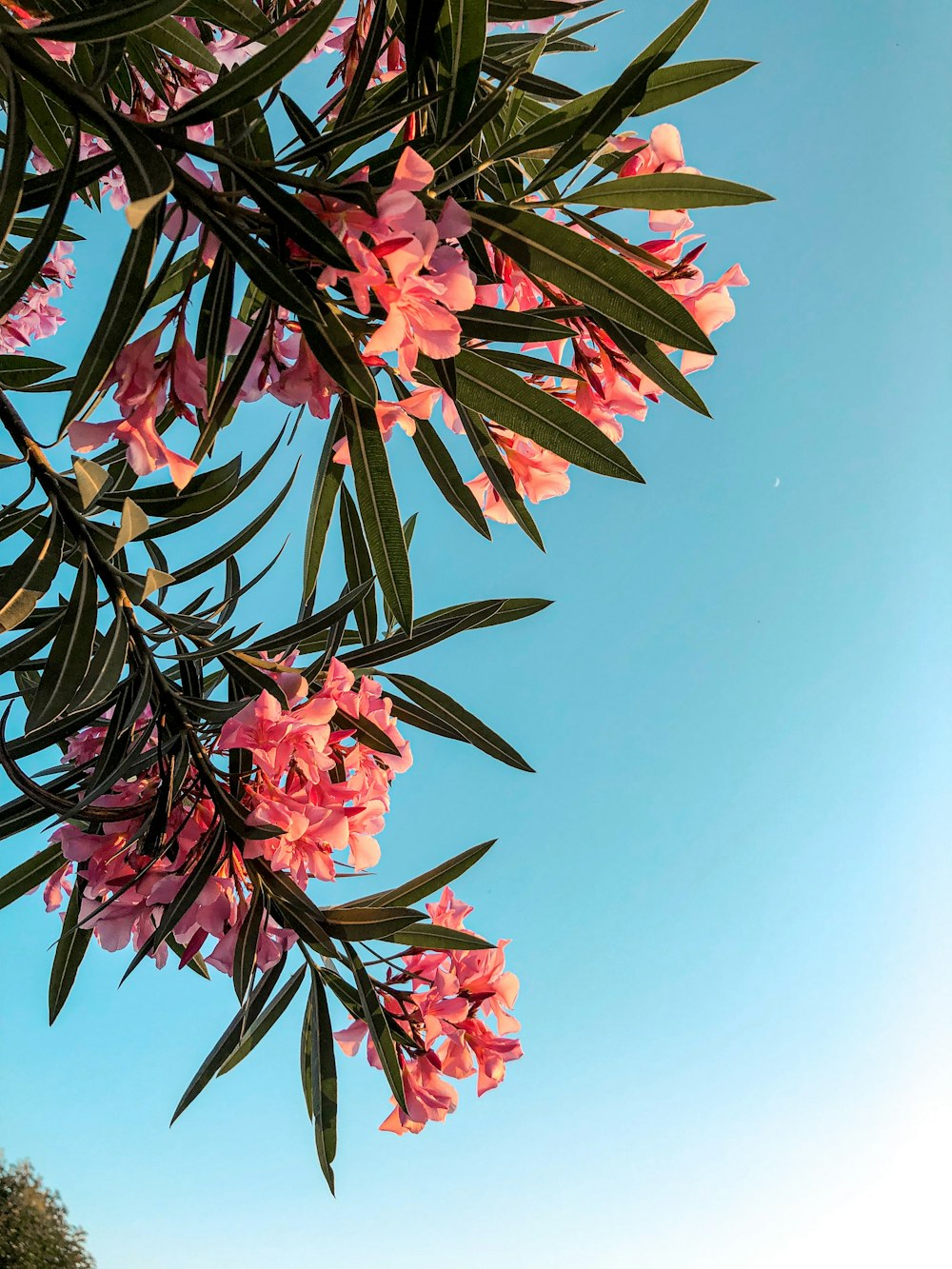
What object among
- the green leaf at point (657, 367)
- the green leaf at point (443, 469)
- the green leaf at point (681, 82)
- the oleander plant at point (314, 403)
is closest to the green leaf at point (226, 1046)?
the oleander plant at point (314, 403)

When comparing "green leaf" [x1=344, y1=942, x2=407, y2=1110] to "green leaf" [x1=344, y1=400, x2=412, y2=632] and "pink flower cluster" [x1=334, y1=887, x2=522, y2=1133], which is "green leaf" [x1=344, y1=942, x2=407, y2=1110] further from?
"green leaf" [x1=344, y1=400, x2=412, y2=632]

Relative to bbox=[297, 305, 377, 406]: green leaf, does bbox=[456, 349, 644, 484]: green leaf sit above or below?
above

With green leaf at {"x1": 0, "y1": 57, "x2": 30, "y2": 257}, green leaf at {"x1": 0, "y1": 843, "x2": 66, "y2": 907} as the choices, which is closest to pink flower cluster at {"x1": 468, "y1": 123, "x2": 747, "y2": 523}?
green leaf at {"x1": 0, "y1": 57, "x2": 30, "y2": 257}

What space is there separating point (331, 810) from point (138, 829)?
0.26m

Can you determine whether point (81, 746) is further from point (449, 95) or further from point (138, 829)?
point (449, 95)

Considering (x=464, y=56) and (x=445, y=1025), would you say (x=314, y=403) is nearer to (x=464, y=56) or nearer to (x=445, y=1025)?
(x=464, y=56)

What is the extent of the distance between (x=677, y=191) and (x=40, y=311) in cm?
261

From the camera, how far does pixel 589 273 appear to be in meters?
0.81

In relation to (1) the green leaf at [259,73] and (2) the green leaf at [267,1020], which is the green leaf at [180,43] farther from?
(2) the green leaf at [267,1020]

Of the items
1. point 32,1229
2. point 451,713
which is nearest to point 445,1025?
point 451,713

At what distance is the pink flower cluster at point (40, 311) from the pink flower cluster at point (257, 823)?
173 cm

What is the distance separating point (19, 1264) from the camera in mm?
16125

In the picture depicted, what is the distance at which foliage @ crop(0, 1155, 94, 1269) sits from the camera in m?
16.4

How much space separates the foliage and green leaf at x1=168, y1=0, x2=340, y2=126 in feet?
68.5
